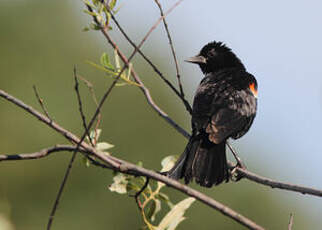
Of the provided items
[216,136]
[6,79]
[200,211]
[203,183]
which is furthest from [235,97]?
[6,79]

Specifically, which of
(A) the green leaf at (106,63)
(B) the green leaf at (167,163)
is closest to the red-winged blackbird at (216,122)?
(B) the green leaf at (167,163)

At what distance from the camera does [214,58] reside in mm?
5543

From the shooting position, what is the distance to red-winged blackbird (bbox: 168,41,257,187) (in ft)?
11.8

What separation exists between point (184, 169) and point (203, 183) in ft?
0.52

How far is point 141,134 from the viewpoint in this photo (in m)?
27.9

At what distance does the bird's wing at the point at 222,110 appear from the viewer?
4078 mm

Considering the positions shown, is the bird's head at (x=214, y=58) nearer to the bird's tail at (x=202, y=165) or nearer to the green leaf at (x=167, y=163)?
the bird's tail at (x=202, y=165)

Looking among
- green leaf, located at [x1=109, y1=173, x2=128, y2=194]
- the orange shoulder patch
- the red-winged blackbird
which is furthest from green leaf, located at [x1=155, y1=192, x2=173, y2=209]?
the orange shoulder patch

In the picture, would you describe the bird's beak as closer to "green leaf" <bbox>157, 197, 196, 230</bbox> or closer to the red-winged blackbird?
the red-winged blackbird

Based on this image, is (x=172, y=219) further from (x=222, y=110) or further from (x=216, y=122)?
(x=222, y=110)

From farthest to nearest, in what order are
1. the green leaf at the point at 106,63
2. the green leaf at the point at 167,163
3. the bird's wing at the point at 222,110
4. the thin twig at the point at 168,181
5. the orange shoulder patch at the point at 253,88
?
the orange shoulder patch at the point at 253,88 → the bird's wing at the point at 222,110 → the green leaf at the point at 167,163 → the green leaf at the point at 106,63 → the thin twig at the point at 168,181

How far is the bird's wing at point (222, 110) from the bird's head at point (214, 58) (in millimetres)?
857

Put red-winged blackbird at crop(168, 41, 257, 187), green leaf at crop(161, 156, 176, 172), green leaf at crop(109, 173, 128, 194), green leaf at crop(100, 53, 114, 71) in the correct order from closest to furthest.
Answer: green leaf at crop(109, 173, 128, 194) < green leaf at crop(100, 53, 114, 71) < green leaf at crop(161, 156, 176, 172) < red-winged blackbird at crop(168, 41, 257, 187)

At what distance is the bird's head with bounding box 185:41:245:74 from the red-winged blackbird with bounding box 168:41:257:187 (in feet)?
0.90
